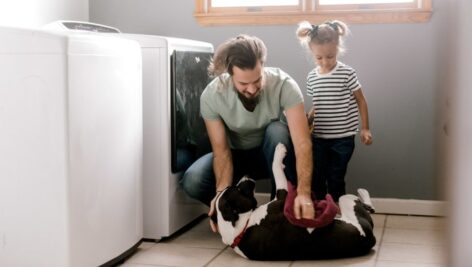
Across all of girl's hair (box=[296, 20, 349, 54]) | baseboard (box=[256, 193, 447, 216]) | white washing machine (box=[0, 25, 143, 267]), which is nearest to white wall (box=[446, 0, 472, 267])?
white washing machine (box=[0, 25, 143, 267])

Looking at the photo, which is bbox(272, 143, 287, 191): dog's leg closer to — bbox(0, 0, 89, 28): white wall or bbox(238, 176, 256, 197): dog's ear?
bbox(238, 176, 256, 197): dog's ear

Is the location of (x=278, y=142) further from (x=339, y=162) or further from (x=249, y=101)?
(x=339, y=162)

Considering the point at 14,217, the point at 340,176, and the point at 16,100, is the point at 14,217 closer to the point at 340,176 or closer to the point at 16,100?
the point at 16,100

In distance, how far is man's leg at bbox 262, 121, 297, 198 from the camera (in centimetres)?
225

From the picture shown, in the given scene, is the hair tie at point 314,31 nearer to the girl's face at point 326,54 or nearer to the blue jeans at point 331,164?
the girl's face at point 326,54

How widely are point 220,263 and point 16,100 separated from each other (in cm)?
88

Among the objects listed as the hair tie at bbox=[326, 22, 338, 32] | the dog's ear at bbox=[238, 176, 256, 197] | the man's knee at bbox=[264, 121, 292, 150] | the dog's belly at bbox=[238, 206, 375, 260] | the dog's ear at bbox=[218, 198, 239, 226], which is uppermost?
the hair tie at bbox=[326, 22, 338, 32]

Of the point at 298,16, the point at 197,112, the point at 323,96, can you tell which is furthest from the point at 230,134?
the point at 298,16

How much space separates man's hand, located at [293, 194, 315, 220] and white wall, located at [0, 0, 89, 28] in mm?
1201

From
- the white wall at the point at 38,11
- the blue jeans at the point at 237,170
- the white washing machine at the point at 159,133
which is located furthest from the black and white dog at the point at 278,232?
the white wall at the point at 38,11

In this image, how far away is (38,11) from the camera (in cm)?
272

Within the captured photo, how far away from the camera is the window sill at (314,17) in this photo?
8.98 ft

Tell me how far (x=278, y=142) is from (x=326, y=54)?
1.67 ft

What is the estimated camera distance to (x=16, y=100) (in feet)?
6.02
